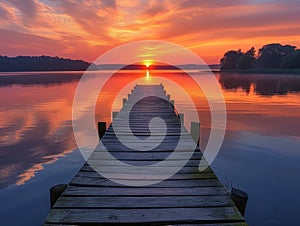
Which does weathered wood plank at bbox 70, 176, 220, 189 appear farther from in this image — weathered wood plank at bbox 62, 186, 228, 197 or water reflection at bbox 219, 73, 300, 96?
water reflection at bbox 219, 73, 300, 96

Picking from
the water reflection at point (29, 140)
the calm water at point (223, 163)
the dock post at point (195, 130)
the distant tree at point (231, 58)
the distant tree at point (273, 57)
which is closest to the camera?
the calm water at point (223, 163)

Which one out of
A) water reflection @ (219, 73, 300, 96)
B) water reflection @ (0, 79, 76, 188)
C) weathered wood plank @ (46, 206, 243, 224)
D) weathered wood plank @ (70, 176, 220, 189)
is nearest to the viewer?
weathered wood plank @ (46, 206, 243, 224)

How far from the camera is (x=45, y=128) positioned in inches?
585

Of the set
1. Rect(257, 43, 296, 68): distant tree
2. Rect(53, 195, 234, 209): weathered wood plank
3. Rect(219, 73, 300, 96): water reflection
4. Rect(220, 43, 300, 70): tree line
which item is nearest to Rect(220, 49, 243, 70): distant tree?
Rect(220, 43, 300, 70): tree line

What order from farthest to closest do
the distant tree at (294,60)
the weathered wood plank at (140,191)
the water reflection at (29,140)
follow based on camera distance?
the distant tree at (294,60)
the water reflection at (29,140)
the weathered wood plank at (140,191)

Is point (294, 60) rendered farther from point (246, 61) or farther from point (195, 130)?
point (195, 130)

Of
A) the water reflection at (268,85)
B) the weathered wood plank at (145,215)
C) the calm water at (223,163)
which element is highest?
the water reflection at (268,85)

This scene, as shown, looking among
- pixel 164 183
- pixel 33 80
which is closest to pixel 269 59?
pixel 33 80

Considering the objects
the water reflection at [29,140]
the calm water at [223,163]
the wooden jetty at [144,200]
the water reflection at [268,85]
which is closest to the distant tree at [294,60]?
the water reflection at [268,85]

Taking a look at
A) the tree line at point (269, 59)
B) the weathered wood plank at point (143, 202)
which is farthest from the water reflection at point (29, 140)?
the tree line at point (269, 59)

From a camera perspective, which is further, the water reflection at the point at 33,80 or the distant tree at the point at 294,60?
the distant tree at the point at 294,60

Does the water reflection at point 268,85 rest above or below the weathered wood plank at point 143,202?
above

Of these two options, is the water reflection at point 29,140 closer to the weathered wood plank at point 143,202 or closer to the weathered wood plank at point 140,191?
the weathered wood plank at point 140,191

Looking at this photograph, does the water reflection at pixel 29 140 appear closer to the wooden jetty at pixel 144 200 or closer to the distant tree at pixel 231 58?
the wooden jetty at pixel 144 200
